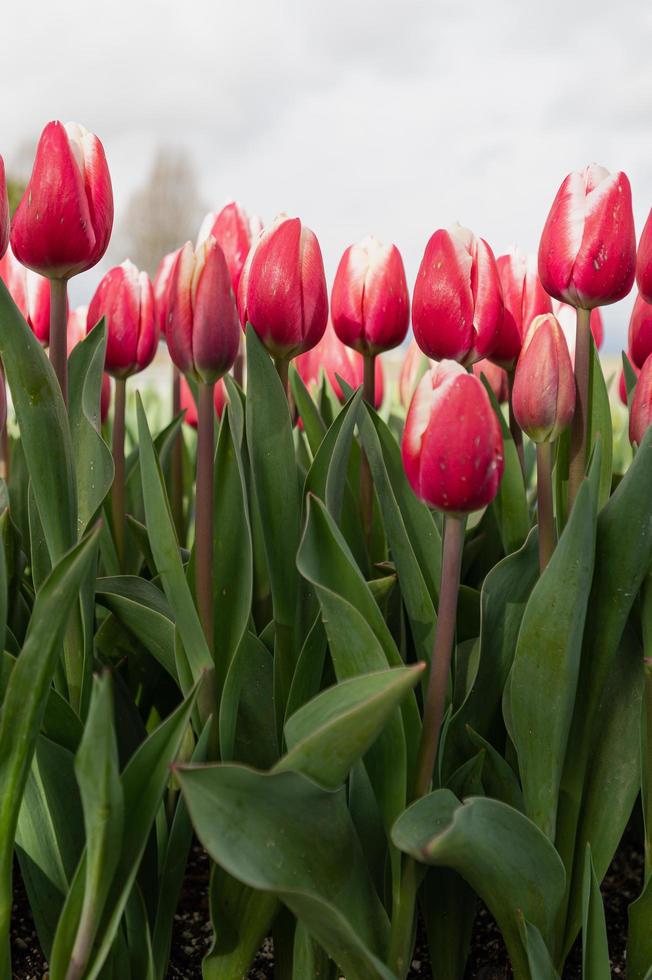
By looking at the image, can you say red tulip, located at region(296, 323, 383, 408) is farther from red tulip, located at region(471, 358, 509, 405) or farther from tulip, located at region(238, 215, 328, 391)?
tulip, located at region(238, 215, 328, 391)

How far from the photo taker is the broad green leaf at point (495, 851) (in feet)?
2.02

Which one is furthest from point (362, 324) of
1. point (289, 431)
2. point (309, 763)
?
point (309, 763)

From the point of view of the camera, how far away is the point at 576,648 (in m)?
0.72

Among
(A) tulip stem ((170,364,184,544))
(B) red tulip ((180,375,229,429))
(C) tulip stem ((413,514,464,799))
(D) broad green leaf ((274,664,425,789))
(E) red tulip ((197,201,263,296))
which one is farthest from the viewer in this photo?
(B) red tulip ((180,375,229,429))

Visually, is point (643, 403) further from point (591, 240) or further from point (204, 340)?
point (204, 340)

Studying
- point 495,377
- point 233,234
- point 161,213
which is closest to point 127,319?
point 233,234

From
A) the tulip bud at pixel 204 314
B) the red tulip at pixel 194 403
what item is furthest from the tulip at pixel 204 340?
the red tulip at pixel 194 403

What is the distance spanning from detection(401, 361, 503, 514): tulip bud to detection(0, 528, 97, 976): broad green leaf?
225 mm

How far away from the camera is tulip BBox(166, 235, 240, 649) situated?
2.50ft

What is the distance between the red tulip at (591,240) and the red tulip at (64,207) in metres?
0.39

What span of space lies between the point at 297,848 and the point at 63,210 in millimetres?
529

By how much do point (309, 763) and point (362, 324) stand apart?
0.52 meters

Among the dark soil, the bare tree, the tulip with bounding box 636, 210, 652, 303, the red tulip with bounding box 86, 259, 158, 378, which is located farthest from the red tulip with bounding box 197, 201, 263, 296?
the bare tree

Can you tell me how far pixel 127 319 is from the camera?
3.44 ft
